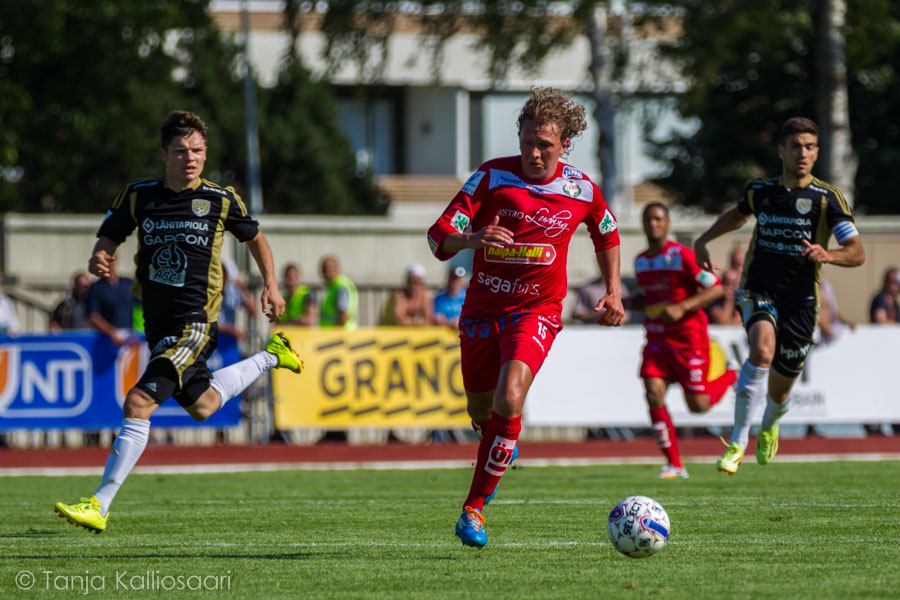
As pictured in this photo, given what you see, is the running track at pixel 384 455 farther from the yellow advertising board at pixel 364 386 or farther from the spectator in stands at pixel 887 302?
the spectator in stands at pixel 887 302

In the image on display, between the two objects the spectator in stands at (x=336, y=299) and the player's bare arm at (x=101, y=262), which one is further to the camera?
the spectator in stands at (x=336, y=299)

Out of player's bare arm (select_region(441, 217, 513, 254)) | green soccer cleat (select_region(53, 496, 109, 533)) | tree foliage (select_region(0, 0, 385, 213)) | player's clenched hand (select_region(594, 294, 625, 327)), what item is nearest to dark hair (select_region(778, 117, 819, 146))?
player's clenched hand (select_region(594, 294, 625, 327))

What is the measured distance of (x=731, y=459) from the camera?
1080 centimetres

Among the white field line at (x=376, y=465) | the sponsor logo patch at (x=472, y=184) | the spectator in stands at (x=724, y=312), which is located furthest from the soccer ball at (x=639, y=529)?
the spectator in stands at (x=724, y=312)

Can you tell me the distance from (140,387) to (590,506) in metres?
3.20

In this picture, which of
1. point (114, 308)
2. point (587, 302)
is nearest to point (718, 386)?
point (587, 302)

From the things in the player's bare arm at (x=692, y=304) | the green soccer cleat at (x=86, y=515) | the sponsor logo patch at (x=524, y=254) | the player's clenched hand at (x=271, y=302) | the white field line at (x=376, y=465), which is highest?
the sponsor logo patch at (x=524, y=254)

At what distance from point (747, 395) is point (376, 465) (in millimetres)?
4945

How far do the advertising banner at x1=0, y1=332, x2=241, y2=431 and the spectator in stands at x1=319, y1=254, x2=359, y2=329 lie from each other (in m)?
2.10

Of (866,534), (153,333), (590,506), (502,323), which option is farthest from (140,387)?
(866,534)

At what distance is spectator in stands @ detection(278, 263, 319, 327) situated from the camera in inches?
700

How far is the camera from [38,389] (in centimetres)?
1692

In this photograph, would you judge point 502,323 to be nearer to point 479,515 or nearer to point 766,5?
point 479,515

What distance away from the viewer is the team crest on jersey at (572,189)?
8.05m
